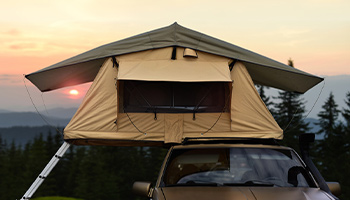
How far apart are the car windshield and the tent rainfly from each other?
4.65m

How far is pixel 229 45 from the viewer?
1179cm

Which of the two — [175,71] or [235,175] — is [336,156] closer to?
[175,71]

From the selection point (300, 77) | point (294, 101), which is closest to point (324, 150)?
point (294, 101)

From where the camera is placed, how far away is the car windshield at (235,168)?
586 cm

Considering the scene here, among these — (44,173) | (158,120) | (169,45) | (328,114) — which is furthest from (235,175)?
(328,114)

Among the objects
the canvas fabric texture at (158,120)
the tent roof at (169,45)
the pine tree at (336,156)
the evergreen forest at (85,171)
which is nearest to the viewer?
the canvas fabric texture at (158,120)

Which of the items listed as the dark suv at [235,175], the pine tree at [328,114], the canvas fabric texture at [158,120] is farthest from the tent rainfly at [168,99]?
the pine tree at [328,114]

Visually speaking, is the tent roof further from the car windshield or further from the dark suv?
the car windshield

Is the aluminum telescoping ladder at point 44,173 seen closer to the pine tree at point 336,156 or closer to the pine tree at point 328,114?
the pine tree at point 336,156

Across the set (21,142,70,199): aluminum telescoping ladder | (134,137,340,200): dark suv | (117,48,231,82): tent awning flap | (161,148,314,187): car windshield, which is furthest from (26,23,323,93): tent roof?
(161,148,314,187): car windshield

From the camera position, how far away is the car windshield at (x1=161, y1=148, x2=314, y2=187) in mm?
5863

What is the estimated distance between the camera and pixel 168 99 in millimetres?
12047

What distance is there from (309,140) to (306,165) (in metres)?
0.33

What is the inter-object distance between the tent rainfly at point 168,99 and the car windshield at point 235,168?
4651 mm
